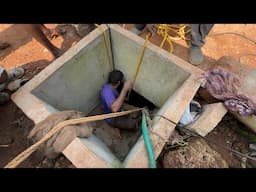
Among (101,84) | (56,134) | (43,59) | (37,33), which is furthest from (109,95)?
(43,59)

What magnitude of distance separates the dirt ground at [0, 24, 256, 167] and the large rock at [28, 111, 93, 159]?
1.11ft

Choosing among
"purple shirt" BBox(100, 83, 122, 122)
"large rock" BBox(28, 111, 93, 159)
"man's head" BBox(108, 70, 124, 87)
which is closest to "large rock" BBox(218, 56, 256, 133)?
"man's head" BBox(108, 70, 124, 87)

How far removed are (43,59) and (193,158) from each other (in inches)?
119

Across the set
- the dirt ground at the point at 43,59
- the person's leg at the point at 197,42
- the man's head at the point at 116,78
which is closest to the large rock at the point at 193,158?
the dirt ground at the point at 43,59

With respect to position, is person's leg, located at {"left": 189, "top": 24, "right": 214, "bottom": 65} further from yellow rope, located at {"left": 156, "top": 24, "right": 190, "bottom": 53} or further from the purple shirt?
the purple shirt

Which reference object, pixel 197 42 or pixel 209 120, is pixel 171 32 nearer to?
pixel 197 42

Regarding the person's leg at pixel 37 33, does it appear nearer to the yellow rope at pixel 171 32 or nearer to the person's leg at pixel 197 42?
the yellow rope at pixel 171 32

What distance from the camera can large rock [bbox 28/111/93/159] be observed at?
2447mm

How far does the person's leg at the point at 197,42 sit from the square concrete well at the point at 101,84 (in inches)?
31.0

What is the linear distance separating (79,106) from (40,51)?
1.31m

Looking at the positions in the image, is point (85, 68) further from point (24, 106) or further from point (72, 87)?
point (24, 106)

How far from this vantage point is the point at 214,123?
2.84 metres

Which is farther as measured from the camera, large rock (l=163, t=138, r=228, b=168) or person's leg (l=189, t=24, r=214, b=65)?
person's leg (l=189, t=24, r=214, b=65)

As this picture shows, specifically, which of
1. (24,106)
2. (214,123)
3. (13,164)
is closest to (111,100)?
(24,106)
